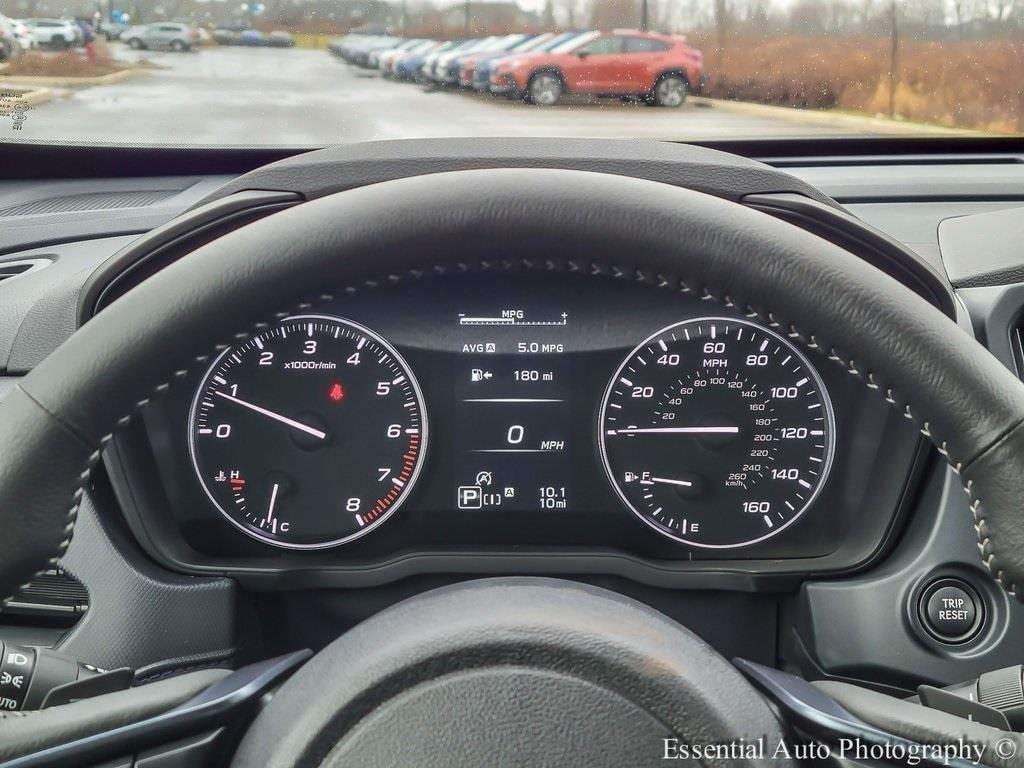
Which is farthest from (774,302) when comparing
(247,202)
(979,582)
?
(979,582)

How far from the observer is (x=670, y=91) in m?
2.88

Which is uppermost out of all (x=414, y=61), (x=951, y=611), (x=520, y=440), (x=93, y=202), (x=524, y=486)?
(x=414, y=61)

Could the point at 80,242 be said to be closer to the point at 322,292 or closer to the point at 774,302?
the point at 322,292

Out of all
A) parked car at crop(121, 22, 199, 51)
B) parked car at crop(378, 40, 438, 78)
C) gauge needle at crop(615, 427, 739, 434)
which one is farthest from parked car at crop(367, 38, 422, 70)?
gauge needle at crop(615, 427, 739, 434)

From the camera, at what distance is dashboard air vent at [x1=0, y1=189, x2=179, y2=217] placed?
9.46 ft

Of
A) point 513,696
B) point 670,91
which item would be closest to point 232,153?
point 670,91

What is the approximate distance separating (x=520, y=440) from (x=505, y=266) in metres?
1.15

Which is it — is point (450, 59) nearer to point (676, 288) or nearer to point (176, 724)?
point (676, 288)

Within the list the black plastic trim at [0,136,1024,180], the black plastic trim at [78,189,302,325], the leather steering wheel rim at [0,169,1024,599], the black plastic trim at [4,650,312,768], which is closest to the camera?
the leather steering wheel rim at [0,169,1024,599]

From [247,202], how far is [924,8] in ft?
6.05

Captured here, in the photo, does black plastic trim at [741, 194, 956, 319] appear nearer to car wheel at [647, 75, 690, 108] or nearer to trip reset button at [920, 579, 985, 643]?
trip reset button at [920, 579, 985, 643]

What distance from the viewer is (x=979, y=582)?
2281 mm

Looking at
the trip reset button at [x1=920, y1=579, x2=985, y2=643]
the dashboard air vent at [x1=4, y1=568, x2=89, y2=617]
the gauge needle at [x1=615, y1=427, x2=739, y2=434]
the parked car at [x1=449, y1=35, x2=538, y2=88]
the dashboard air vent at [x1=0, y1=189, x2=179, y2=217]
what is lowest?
the trip reset button at [x1=920, y1=579, x2=985, y2=643]

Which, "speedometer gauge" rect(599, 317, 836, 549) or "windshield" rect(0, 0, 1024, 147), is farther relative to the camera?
"windshield" rect(0, 0, 1024, 147)
